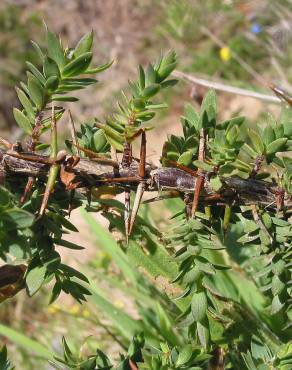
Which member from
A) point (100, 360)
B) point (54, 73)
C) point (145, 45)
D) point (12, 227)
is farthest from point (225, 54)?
point (12, 227)

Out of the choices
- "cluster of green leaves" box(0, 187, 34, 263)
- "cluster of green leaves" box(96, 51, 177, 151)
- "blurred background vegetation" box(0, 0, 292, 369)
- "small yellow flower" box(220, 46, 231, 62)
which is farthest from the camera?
"small yellow flower" box(220, 46, 231, 62)

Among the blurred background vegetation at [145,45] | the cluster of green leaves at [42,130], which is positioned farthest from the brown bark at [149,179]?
the blurred background vegetation at [145,45]

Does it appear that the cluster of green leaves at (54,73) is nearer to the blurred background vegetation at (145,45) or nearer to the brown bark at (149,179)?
the brown bark at (149,179)

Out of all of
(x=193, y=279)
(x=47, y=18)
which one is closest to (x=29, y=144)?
(x=193, y=279)

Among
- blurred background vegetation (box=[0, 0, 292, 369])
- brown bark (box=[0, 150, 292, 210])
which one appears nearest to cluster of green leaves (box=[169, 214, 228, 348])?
brown bark (box=[0, 150, 292, 210])

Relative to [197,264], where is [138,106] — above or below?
above

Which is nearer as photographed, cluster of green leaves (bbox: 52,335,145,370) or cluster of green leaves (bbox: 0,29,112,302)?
cluster of green leaves (bbox: 0,29,112,302)

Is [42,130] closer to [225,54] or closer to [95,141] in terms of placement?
[95,141]

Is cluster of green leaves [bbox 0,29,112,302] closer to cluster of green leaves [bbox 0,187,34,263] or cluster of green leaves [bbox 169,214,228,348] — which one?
cluster of green leaves [bbox 0,187,34,263]
